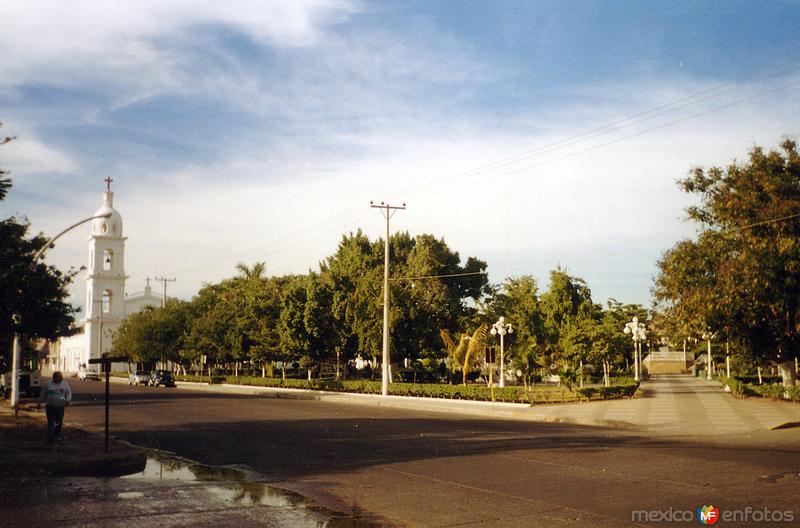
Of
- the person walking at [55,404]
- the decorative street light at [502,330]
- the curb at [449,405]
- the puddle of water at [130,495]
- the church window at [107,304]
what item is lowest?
the curb at [449,405]

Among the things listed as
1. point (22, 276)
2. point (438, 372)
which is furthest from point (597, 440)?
point (438, 372)

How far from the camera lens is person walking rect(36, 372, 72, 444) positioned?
54.9ft

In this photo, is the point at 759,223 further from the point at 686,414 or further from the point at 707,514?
the point at 707,514

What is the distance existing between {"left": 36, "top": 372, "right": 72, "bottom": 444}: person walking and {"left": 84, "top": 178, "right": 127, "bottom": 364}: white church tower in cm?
7997

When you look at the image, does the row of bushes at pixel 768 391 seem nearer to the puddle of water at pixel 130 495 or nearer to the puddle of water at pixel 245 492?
the puddle of water at pixel 245 492

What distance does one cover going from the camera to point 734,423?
21969mm

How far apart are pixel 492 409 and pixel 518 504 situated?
18.9m

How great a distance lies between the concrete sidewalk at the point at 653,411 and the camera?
70.3ft

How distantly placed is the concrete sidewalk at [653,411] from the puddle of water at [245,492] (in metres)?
12.4

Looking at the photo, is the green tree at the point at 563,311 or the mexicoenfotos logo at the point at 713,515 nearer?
the mexicoenfotos logo at the point at 713,515

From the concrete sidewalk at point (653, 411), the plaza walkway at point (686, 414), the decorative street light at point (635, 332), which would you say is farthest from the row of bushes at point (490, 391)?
the decorative street light at point (635, 332)

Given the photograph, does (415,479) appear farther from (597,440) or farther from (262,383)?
(262,383)

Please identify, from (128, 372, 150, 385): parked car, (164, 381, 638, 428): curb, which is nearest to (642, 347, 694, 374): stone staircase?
(128, 372, 150, 385): parked car

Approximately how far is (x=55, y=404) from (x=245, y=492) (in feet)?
25.7
